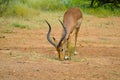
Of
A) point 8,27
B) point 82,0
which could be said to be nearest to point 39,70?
point 8,27

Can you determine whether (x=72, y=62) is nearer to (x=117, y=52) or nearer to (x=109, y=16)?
(x=117, y=52)

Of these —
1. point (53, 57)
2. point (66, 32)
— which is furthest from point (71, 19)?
point (53, 57)

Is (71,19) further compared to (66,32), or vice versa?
(71,19)

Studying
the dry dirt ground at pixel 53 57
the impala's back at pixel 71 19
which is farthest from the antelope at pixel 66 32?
the dry dirt ground at pixel 53 57

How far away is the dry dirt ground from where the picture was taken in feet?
29.1

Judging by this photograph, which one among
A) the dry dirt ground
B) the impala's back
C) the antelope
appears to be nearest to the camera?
the dry dirt ground

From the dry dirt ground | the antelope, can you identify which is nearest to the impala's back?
the antelope

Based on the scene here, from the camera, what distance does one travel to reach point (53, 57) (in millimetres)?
11250

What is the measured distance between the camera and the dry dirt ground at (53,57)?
886 centimetres

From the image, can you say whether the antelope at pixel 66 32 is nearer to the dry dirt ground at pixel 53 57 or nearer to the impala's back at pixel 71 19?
the impala's back at pixel 71 19

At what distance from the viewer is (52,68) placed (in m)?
9.51

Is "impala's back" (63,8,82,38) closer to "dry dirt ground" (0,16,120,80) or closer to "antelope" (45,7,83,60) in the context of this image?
"antelope" (45,7,83,60)

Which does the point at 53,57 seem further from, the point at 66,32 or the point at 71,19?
the point at 71,19

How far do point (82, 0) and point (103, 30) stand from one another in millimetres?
11992
